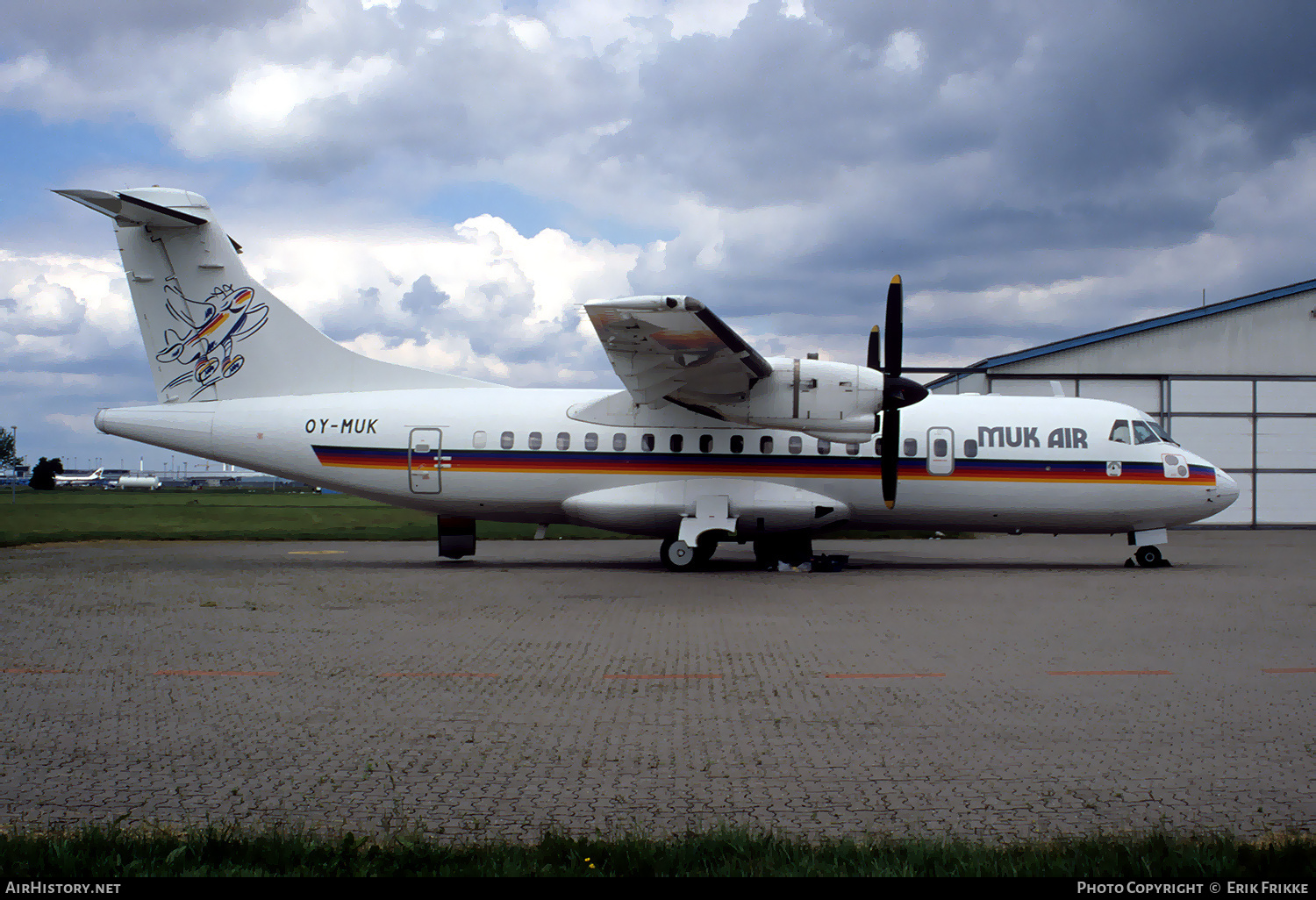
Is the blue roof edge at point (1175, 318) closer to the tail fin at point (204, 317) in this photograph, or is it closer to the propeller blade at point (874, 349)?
the propeller blade at point (874, 349)

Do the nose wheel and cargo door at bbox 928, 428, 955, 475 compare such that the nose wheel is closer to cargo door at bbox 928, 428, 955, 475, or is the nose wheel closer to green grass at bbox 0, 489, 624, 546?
cargo door at bbox 928, 428, 955, 475

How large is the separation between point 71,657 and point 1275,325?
36.7 meters

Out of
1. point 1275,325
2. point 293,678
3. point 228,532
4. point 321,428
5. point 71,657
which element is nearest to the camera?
point 293,678

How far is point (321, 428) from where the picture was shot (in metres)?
17.0

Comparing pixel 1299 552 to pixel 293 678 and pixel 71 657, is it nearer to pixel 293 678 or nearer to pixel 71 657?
pixel 293 678

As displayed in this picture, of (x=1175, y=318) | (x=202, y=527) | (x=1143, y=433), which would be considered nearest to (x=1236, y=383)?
(x=1175, y=318)

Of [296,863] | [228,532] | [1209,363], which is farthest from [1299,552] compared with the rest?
[228,532]

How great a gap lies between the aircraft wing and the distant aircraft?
4791 inches

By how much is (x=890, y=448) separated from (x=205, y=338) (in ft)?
45.6

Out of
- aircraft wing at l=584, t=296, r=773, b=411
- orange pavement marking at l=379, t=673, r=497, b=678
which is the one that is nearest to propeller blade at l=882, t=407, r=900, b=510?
aircraft wing at l=584, t=296, r=773, b=411

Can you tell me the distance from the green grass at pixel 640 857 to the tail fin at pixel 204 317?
1505cm

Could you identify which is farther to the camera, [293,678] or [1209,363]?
[1209,363]

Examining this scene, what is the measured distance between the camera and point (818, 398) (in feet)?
49.6

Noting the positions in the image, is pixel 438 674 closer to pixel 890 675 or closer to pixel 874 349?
pixel 890 675
